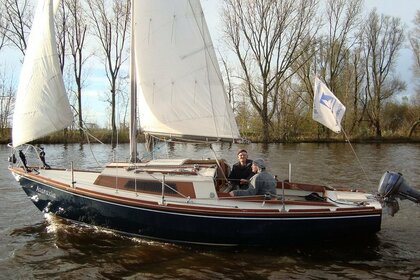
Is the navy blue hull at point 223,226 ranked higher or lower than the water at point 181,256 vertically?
higher

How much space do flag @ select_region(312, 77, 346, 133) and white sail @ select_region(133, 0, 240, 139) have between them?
2269mm

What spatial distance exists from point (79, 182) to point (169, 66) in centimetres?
398

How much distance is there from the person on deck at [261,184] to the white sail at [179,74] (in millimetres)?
1533

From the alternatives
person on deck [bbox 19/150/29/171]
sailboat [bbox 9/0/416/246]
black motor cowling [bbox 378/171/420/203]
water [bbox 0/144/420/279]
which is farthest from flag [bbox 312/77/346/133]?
person on deck [bbox 19/150/29/171]

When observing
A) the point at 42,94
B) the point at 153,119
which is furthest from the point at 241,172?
the point at 42,94

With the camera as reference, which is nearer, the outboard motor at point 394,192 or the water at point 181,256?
the water at point 181,256

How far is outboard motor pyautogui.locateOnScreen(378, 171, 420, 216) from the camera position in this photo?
1021 centimetres

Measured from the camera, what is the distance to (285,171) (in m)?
21.7

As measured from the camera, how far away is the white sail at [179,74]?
1116cm

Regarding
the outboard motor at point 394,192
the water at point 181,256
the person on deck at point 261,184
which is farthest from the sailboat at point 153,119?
the water at point 181,256

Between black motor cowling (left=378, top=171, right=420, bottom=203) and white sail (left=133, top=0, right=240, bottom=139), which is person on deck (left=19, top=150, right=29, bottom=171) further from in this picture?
black motor cowling (left=378, top=171, right=420, bottom=203)

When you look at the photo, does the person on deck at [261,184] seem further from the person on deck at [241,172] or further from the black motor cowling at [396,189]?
the black motor cowling at [396,189]

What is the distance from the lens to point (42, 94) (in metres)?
11.1

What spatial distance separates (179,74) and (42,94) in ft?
12.0
